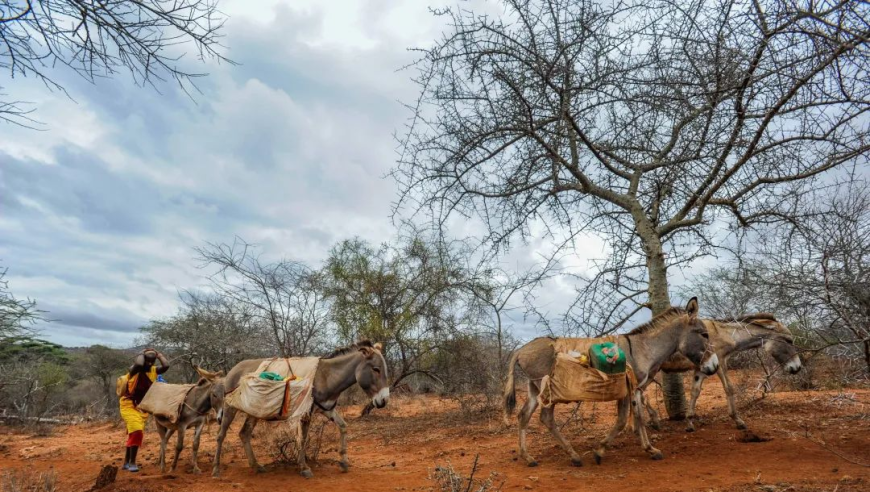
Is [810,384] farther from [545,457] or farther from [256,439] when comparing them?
[256,439]

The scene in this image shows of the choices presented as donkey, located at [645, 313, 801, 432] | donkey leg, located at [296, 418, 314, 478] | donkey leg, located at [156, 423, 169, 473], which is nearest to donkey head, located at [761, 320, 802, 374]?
donkey, located at [645, 313, 801, 432]

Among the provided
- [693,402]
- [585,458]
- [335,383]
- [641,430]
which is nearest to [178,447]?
[335,383]

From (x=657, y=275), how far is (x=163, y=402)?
8.82 metres

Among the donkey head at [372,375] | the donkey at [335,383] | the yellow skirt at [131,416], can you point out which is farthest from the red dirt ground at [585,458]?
the donkey head at [372,375]

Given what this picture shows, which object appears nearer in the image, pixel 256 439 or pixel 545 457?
pixel 545 457

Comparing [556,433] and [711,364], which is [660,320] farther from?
[556,433]

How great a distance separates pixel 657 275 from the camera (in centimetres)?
891

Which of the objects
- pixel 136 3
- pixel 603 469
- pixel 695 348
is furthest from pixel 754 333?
pixel 136 3

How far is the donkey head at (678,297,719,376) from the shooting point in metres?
7.68

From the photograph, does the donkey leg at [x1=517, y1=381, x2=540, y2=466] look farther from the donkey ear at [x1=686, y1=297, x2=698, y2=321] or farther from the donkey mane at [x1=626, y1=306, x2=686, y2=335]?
the donkey ear at [x1=686, y1=297, x2=698, y2=321]

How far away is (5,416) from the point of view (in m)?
16.6

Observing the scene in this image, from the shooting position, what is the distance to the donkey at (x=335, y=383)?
8.22 metres

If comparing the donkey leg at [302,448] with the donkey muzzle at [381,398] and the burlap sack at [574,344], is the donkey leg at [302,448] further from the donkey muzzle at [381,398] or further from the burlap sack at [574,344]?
the burlap sack at [574,344]

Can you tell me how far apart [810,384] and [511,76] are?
11.3 meters
